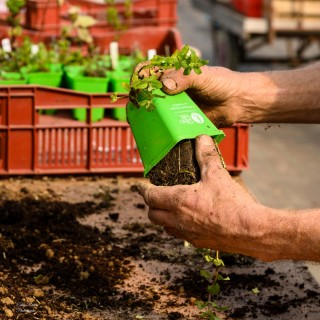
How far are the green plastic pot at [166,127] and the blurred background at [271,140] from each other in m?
4.22

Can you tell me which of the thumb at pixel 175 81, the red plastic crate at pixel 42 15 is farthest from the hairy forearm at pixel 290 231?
the red plastic crate at pixel 42 15

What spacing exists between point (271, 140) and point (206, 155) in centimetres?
886

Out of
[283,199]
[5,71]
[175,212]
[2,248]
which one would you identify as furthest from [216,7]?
[175,212]

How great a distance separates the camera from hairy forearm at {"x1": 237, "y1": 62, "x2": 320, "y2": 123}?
4551 millimetres

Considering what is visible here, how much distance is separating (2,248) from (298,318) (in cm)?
131

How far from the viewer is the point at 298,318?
4.26 metres

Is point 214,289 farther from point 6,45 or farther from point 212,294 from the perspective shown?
point 6,45

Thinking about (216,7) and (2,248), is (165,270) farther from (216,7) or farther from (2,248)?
(216,7)

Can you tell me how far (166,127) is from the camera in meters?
3.77

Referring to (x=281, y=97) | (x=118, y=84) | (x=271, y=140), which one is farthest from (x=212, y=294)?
(x=271, y=140)

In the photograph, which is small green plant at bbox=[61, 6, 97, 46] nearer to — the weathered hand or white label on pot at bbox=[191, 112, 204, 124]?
the weathered hand

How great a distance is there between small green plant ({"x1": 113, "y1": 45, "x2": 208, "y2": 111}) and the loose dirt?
84 cm

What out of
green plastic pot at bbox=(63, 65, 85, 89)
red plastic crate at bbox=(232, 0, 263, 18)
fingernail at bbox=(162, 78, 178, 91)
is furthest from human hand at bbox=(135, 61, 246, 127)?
red plastic crate at bbox=(232, 0, 263, 18)

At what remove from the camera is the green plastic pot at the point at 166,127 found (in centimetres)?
374
